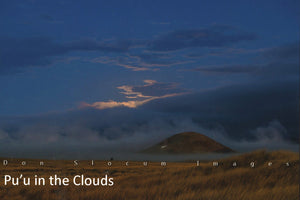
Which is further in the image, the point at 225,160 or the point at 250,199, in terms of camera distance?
the point at 225,160

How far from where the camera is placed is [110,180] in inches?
352

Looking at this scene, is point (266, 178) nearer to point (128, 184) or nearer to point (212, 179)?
point (212, 179)

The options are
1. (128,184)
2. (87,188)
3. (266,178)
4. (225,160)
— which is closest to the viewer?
(87,188)

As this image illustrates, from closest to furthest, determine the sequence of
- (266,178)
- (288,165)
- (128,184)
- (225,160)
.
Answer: (128,184) < (266,178) < (288,165) < (225,160)

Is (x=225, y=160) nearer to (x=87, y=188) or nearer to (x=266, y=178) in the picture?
(x=266, y=178)

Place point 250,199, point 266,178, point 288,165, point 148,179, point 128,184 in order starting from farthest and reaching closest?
1. point 288,165
2. point 266,178
3. point 148,179
4. point 128,184
5. point 250,199

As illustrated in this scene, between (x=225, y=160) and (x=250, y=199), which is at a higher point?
(x=225, y=160)

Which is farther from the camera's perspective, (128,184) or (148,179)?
(148,179)

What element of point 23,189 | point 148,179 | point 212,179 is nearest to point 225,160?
point 212,179

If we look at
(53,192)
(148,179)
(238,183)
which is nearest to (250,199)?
(238,183)

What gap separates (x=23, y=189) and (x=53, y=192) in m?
0.83

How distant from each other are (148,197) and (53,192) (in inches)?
81.6

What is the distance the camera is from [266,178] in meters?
9.76

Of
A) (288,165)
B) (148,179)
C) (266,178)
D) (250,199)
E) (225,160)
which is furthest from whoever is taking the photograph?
(225,160)
